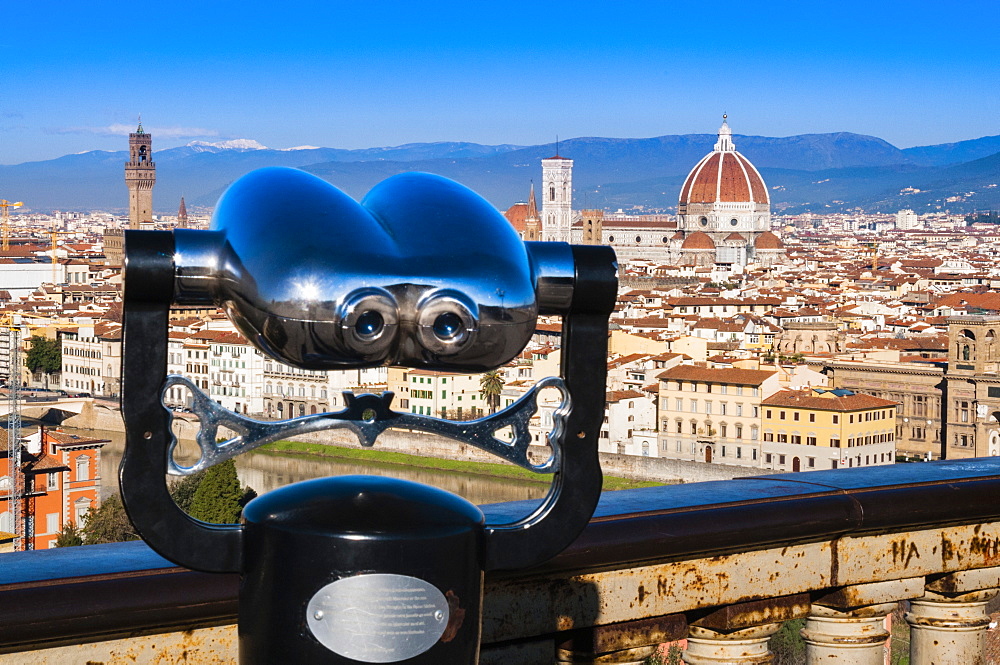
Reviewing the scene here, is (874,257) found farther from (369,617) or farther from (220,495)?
(369,617)

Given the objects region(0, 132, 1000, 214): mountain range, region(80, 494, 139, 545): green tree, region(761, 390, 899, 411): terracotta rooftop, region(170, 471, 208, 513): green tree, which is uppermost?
region(0, 132, 1000, 214): mountain range

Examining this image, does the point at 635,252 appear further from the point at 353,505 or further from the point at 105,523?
the point at 353,505

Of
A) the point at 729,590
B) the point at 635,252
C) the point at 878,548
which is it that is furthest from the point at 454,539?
the point at 635,252

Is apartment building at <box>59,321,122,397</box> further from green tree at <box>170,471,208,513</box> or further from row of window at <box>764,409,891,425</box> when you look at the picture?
green tree at <box>170,471,208,513</box>

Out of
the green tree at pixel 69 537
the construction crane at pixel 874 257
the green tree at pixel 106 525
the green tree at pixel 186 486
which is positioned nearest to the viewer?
the green tree at pixel 186 486

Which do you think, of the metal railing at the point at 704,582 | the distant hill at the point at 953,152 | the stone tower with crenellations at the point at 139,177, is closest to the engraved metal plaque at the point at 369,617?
the metal railing at the point at 704,582

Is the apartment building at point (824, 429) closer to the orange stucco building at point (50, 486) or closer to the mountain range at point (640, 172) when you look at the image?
the orange stucco building at point (50, 486)

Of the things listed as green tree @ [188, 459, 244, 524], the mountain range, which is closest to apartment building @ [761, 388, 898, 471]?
green tree @ [188, 459, 244, 524]
